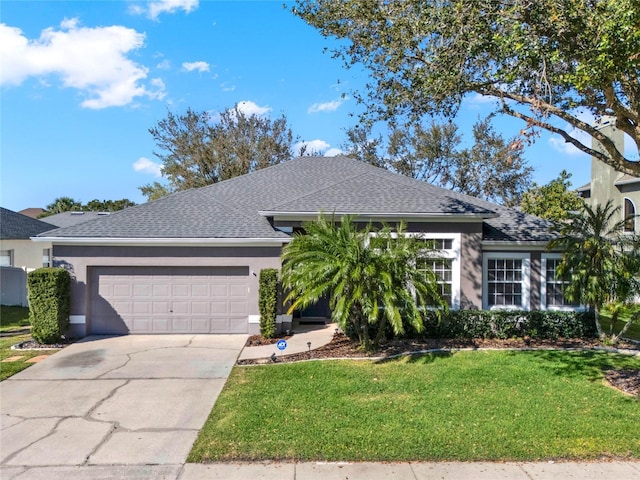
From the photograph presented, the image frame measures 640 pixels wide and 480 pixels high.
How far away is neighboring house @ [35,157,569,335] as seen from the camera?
1223 centimetres

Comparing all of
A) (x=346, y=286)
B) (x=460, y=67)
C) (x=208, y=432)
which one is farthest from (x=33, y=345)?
(x=460, y=67)

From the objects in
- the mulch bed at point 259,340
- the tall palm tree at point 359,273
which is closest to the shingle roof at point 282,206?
the tall palm tree at point 359,273

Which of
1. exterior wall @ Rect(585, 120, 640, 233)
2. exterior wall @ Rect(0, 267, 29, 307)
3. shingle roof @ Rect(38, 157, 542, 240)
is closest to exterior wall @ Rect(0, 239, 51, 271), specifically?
exterior wall @ Rect(0, 267, 29, 307)

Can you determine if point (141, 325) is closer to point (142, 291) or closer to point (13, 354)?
point (142, 291)

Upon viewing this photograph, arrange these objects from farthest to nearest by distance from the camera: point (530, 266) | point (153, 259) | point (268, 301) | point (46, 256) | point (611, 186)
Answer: point (611, 186) → point (46, 256) → point (530, 266) → point (153, 259) → point (268, 301)

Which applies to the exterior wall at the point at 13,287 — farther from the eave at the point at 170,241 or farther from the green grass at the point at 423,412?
the green grass at the point at 423,412

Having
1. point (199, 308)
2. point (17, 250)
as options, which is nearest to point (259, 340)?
point (199, 308)

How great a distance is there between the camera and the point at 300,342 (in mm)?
11492

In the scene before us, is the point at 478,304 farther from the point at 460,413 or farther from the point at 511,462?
the point at 511,462

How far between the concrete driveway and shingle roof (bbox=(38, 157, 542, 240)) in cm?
332

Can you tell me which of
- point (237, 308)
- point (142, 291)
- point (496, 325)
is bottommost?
point (496, 325)

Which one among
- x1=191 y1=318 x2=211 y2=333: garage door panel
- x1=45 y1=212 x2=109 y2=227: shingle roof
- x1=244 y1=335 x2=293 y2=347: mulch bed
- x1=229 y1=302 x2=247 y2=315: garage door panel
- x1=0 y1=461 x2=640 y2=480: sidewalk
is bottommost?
x1=0 y1=461 x2=640 y2=480: sidewalk

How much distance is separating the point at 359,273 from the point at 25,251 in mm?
20019

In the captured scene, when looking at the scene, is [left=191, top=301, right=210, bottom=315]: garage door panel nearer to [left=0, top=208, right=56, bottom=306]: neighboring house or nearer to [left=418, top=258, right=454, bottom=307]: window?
[left=418, top=258, right=454, bottom=307]: window
